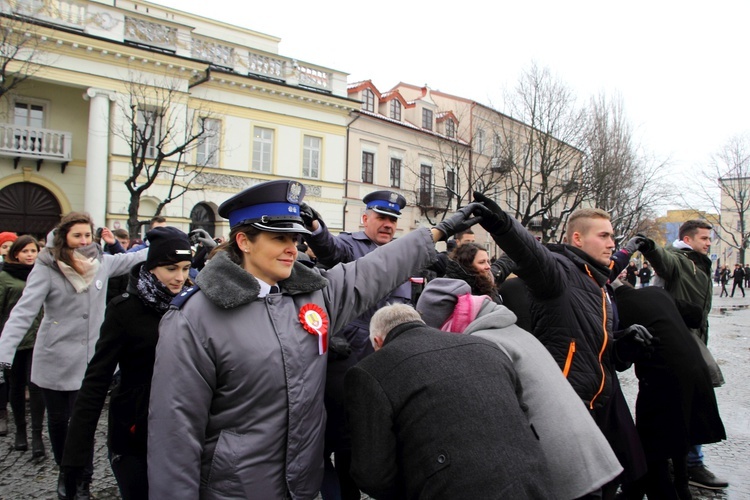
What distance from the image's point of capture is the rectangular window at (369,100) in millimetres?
30656

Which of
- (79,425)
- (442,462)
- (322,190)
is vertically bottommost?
(79,425)

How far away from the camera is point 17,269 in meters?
5.73

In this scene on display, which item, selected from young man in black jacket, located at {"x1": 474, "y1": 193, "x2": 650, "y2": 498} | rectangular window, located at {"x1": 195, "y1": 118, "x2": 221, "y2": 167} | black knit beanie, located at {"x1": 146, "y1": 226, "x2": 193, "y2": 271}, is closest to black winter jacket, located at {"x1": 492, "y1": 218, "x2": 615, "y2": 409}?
young man in black jacket, located at {"x1": 474, "y1": 193, "x2": 650, "y2": 498}

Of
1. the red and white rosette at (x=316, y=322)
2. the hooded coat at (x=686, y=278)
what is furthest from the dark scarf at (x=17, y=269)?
the hooded coat at (x=686, y=278)

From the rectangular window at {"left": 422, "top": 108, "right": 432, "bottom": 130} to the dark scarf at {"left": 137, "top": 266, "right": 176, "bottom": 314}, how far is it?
31.4m

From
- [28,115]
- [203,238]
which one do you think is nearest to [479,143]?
[28,115]

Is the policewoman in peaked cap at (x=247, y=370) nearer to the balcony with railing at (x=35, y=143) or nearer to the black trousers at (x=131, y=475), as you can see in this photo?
the black trousers at (x=131, y=475)

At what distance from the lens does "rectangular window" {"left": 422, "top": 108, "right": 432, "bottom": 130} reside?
3328 centimetres

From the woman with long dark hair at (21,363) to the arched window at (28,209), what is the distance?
16.3 metres

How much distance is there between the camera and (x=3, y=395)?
5699mm

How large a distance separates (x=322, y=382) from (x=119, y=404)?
1.17 meters

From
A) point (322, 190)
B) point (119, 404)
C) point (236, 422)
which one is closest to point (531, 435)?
point (236, 422)

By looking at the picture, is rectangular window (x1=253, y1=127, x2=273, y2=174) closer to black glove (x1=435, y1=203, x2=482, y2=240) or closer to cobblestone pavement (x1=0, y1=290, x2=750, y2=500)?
cobblestone pavement (x1=0, y1=290, x2=750, y2=500)

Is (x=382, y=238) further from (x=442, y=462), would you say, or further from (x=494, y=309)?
(x=442, y=462)
